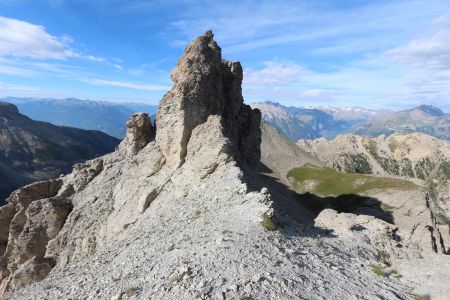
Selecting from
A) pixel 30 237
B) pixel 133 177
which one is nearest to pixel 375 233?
pixel 133 177

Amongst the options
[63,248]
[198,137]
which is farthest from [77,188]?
[198,137]

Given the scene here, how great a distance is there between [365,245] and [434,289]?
816 cm

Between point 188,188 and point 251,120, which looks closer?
point 188,188

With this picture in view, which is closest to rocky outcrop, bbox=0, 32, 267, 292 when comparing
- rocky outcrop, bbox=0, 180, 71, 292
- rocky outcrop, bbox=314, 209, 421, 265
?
rocky outcrop, bbox=0, 180, 71, 292

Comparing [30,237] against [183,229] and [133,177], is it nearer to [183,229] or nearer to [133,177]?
[133,177]

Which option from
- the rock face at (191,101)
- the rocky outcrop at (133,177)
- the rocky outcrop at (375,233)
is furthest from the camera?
the rock face at (191,101)

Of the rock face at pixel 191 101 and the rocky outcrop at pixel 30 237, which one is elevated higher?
the rock face at pixel 191 101

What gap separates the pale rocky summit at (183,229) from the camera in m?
22.0

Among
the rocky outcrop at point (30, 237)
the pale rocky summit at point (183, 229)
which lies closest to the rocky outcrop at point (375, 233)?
the pale rocky summit at point (183, 229)

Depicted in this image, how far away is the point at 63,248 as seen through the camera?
4619 cm

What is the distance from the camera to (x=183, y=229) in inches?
1178

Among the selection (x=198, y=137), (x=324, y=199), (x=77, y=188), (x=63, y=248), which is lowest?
(x=324, y=199)

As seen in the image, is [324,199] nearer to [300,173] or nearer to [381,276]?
[300,173]

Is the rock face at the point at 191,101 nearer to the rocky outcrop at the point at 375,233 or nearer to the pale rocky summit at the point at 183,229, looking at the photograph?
the pale rocky summit at the point at 183,229
